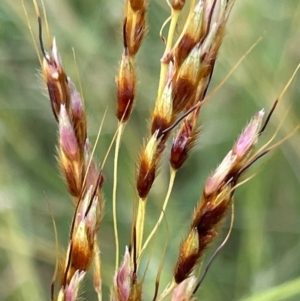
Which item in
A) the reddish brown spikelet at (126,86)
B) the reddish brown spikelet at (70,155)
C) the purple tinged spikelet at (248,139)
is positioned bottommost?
the purple tinged spikelet at (248,139)

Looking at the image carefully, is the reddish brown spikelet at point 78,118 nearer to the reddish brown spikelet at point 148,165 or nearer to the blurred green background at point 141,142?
the reddish brown spikelet at point 148,165

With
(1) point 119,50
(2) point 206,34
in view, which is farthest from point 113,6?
(2) point 206,34

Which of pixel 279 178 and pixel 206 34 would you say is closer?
pixel 206 34

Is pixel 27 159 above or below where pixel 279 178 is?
above

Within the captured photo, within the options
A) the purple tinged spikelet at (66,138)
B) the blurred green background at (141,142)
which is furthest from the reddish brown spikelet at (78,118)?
the blurred green background at (141,142)

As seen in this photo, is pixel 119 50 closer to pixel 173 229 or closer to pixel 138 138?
pixel 138 138

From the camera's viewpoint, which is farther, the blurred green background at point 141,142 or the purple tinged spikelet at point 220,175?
the blurred green background at point 141,142

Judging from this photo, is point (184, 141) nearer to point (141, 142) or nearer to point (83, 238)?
point (83, 238)
